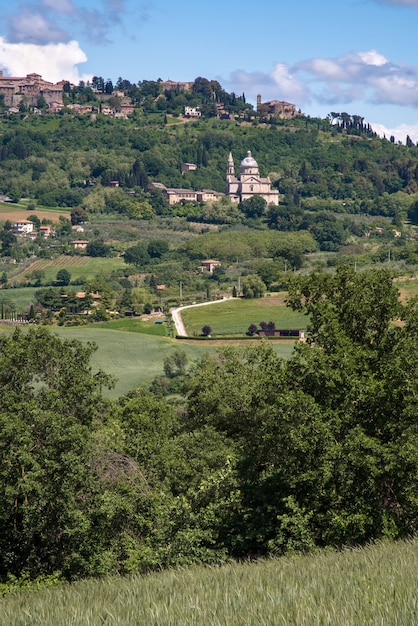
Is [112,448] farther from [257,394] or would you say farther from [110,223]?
[110,223]

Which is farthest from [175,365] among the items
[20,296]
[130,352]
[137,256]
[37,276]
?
[137,256]

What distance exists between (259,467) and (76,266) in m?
126

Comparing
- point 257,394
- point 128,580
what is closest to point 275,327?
point 257,394

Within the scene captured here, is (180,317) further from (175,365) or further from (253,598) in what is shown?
(253,598)

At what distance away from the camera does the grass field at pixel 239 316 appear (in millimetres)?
88562

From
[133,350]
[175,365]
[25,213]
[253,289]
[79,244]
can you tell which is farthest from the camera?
[25,213]

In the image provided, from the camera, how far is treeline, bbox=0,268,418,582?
17578 mm

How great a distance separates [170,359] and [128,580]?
56.1 meters

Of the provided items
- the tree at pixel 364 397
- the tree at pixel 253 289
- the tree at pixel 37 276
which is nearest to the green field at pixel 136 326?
the tree at pixel 253 289

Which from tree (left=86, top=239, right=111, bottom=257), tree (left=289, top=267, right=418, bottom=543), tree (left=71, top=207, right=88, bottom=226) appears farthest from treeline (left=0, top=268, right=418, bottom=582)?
tree (left=71, top=207, right=88, bottom=226)

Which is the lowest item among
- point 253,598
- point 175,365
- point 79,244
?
point 175,365

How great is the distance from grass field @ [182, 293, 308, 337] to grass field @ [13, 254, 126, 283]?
38.9m

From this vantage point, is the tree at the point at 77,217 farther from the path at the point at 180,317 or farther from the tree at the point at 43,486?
the tree at the point at 43,486

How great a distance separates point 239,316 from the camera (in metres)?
94.8
